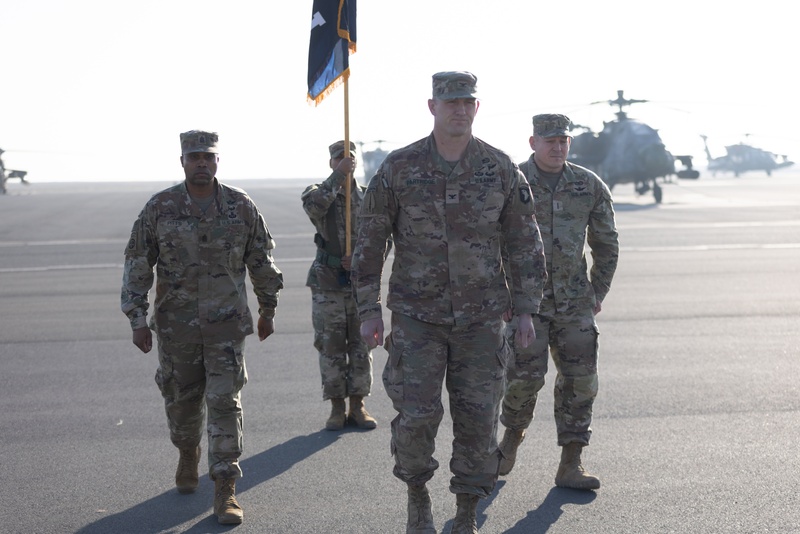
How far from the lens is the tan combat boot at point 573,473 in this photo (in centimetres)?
584

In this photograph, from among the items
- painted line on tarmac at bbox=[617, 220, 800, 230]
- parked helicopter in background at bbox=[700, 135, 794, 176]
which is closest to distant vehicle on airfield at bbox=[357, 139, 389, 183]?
parked helicopter in background at bbox=[700, 135, 794, 176]

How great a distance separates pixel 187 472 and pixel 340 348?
1835mm

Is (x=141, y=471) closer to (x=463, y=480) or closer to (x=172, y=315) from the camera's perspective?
(x=172, y=315)

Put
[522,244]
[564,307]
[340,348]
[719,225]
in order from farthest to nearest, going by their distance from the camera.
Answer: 1. [719,225]
2. [340,348]
3. [564,307]
4. [522,244]

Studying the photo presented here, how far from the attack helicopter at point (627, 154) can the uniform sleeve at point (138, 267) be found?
118ft

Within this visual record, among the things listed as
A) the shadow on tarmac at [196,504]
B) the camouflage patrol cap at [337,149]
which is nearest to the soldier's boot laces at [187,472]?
the shadow on tarmac at [196,504]

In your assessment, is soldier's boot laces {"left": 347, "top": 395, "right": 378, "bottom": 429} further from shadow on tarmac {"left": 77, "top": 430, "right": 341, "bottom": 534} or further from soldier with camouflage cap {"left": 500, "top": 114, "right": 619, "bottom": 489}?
soldier with camouflage cap {"left": 500, "top": 114, "right": 619, "bottom": 489}

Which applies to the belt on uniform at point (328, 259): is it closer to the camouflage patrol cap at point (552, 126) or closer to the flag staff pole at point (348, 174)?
the flag staff pole at point (348, 174)

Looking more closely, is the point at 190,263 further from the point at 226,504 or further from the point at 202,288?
the point at 226,504

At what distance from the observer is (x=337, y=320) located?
24.8 feet

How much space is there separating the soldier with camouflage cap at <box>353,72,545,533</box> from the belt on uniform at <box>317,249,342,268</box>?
8.04ft

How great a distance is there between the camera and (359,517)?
5457 millimetres

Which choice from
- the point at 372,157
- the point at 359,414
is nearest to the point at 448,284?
the point at 359,414

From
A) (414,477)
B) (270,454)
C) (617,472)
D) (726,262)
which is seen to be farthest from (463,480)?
(726,262)
